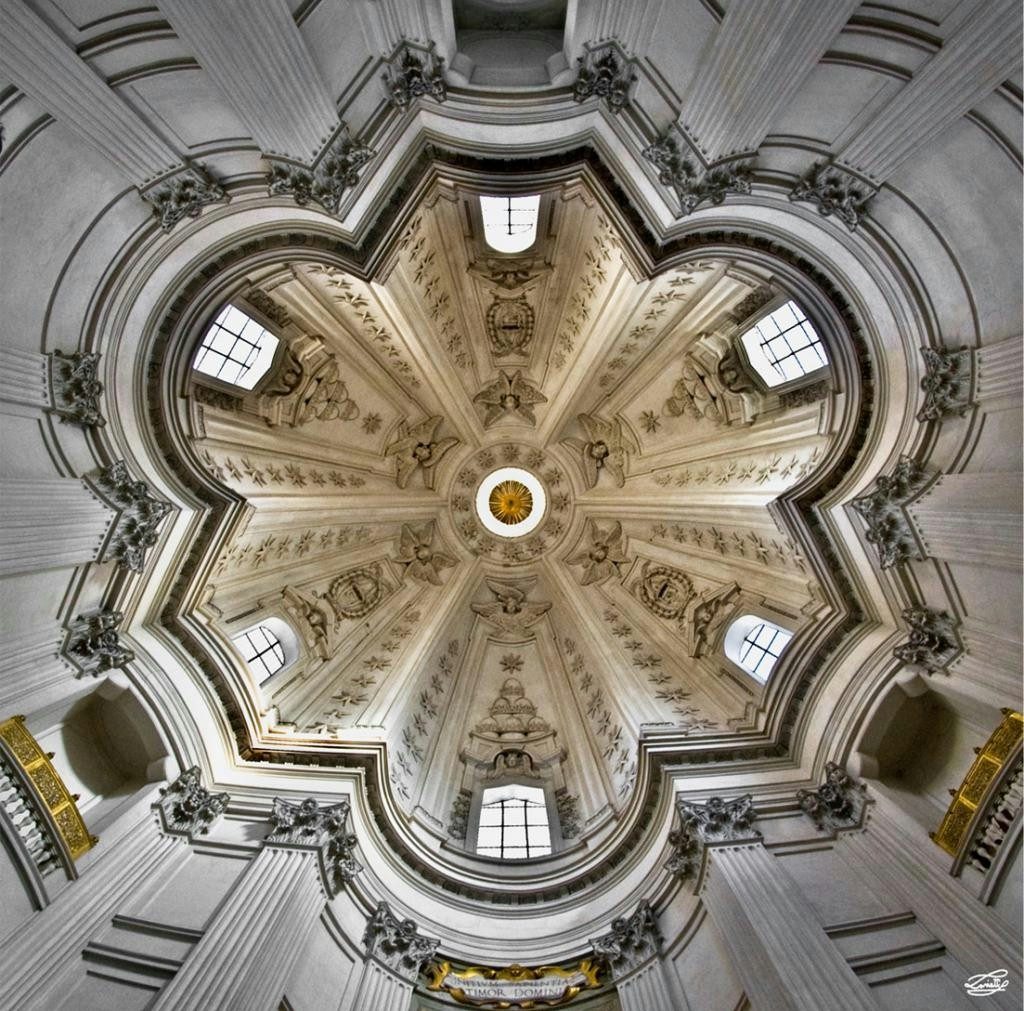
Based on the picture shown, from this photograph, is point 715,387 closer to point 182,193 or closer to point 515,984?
point 182,193

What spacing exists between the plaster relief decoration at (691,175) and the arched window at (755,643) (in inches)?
363

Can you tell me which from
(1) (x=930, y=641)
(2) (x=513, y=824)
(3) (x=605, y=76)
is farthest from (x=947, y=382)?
(2) (x=513, y=824)

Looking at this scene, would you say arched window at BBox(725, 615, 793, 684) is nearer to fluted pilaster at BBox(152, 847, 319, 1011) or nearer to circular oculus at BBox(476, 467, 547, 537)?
circular oculus at BBox(476, 467, 547, 537)

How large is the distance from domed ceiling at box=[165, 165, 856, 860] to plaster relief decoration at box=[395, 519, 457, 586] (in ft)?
0.25

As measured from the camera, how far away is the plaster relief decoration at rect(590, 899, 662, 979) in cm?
1048

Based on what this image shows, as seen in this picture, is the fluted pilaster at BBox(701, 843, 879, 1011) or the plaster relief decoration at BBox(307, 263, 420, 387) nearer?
the fluted pilaster at BBox(701, 843, 879, 1011)

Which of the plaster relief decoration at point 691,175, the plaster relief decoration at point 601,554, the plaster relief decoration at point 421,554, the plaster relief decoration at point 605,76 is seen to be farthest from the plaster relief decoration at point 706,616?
the plaster relief decoration at point 605,76

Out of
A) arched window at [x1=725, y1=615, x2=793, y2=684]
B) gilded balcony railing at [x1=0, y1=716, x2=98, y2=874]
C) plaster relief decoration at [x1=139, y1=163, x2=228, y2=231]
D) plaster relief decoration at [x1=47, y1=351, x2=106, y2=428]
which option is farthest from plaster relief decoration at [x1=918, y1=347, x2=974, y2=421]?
gilded balcony railing at [x1=0, y1=716, x2=98, y2=874]

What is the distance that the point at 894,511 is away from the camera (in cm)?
991

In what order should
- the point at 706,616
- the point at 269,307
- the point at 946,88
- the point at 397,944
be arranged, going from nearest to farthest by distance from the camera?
the point at 946,88, the point at 397,944, the point at 269,307, the point at 706,616

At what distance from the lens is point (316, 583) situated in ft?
58.4

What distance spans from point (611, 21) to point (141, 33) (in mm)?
6011

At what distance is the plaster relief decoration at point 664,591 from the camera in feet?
59.2

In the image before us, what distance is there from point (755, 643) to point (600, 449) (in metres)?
8.57
